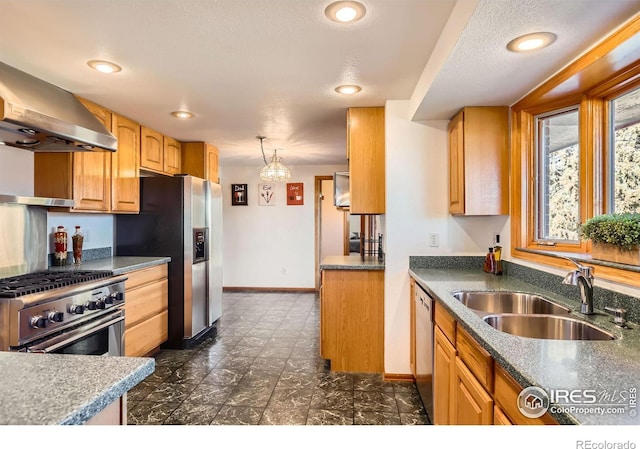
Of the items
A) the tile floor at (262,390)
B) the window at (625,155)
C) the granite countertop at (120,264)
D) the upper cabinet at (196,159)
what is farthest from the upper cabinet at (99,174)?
the window at (625,155)

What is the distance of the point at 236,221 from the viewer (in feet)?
21.0

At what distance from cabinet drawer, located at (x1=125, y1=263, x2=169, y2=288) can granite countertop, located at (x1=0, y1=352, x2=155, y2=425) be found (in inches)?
80.9

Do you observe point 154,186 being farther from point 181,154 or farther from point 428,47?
point 428,47

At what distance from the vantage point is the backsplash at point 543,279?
4.70 ft

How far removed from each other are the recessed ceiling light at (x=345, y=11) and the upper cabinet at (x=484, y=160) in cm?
121

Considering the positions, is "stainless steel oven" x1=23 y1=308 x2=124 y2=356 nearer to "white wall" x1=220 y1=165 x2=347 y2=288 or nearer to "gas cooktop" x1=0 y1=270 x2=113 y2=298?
"gas cooktop" x1=0 y1=270 x2=113 y2=298

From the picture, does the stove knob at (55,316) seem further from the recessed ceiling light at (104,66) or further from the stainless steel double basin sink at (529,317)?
the stainless steel double basin sink at (529,317)

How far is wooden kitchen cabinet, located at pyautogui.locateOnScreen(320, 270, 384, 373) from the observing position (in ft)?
9.68

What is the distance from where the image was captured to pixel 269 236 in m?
6.32

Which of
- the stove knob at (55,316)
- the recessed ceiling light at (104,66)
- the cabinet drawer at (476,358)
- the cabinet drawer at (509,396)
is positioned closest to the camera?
the cabinet drawer at (509,396)

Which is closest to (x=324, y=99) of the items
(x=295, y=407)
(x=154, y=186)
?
(x=154, y=186)

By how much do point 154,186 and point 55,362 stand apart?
291 cm

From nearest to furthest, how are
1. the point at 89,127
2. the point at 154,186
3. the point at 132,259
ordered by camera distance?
the point at 89,127 → the point at 132,259 → the point at 154,186

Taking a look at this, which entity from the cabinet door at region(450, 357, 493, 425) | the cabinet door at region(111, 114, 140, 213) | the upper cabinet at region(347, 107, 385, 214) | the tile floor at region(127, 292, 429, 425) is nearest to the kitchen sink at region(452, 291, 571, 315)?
the cabinet door at region(450, 357, 493, 425)
